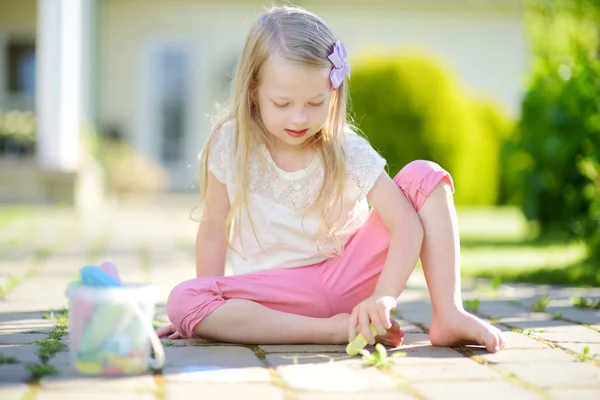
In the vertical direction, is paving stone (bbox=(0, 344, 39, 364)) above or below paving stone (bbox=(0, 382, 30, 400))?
below

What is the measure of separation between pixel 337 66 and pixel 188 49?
41.9 ft

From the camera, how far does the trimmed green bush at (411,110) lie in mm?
10234

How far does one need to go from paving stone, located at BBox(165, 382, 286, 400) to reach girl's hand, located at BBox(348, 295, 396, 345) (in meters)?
0.42

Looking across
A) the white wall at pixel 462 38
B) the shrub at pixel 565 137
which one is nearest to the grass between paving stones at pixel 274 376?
the shrub at pixel 565 137

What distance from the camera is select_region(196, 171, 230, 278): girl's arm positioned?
273 centimetres

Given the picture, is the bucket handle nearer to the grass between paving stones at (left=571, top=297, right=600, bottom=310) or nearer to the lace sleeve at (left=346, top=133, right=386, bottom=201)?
the lace sleeve at (left=346, top=133, right=386, bottom=201)

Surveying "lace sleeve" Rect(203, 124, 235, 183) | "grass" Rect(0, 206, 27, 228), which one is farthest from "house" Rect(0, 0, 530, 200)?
Result: "lace sleeve" Rect(203, 124, 235, 183)

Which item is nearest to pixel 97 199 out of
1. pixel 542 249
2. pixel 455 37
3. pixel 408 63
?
pixel 408 63

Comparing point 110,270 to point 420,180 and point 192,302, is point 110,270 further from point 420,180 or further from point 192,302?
point 420,180

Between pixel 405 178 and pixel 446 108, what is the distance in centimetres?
813

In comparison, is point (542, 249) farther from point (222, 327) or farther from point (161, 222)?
point (222, 327)

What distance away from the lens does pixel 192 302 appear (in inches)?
97.7

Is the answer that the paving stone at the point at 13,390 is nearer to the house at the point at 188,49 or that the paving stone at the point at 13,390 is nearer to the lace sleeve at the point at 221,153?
the lace sleeve at the point at 221,153

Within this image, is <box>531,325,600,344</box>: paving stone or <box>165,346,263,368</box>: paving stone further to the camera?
<box>531,325,600,344</box>: paving stone
